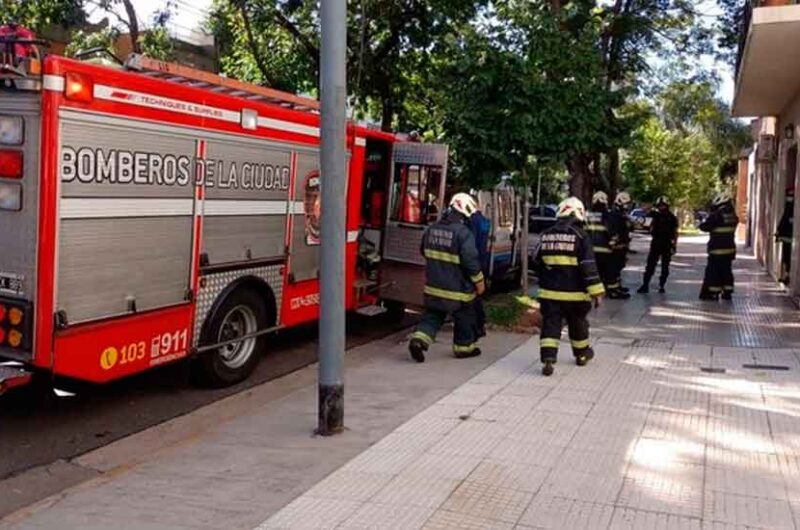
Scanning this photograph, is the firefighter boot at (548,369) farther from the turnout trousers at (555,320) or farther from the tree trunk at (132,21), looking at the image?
the tree trunk at (132,21)

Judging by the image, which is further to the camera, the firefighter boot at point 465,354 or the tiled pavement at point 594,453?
the firefighter boot at point 465,354

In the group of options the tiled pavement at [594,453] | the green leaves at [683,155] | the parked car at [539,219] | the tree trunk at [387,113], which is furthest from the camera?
the green leaves at [683,155]

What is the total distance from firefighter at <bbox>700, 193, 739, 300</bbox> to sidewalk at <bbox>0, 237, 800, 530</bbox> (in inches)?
173

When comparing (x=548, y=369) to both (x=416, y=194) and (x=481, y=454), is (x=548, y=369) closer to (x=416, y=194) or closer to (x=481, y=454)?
(x=481, y=454)

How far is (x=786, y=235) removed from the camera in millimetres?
14508

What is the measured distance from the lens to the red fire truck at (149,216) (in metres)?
5.31

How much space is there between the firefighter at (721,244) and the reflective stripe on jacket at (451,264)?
19.3 ft

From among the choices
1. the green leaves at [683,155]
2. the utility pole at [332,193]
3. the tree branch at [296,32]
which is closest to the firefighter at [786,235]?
the tree branch at [296,32]

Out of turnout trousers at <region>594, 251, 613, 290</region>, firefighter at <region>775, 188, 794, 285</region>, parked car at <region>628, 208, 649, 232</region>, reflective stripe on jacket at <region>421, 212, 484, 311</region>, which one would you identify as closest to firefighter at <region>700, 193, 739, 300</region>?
turnout trousers at <region>594, 251, 613, 290</region>

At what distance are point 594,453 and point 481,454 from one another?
0.72 metres

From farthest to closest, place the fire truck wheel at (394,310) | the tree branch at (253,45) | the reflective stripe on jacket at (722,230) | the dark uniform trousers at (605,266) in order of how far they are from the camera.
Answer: the tree branch at (253,45)
the dark uniform trousers at (605,266)
the reflective stripe on jacket at (722,230)
the fire truck wheel at (394,310)

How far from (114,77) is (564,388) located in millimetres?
4334

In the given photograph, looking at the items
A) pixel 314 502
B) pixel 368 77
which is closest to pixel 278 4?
pixel 368 77

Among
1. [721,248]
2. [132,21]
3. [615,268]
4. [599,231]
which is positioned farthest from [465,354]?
[132,21]
